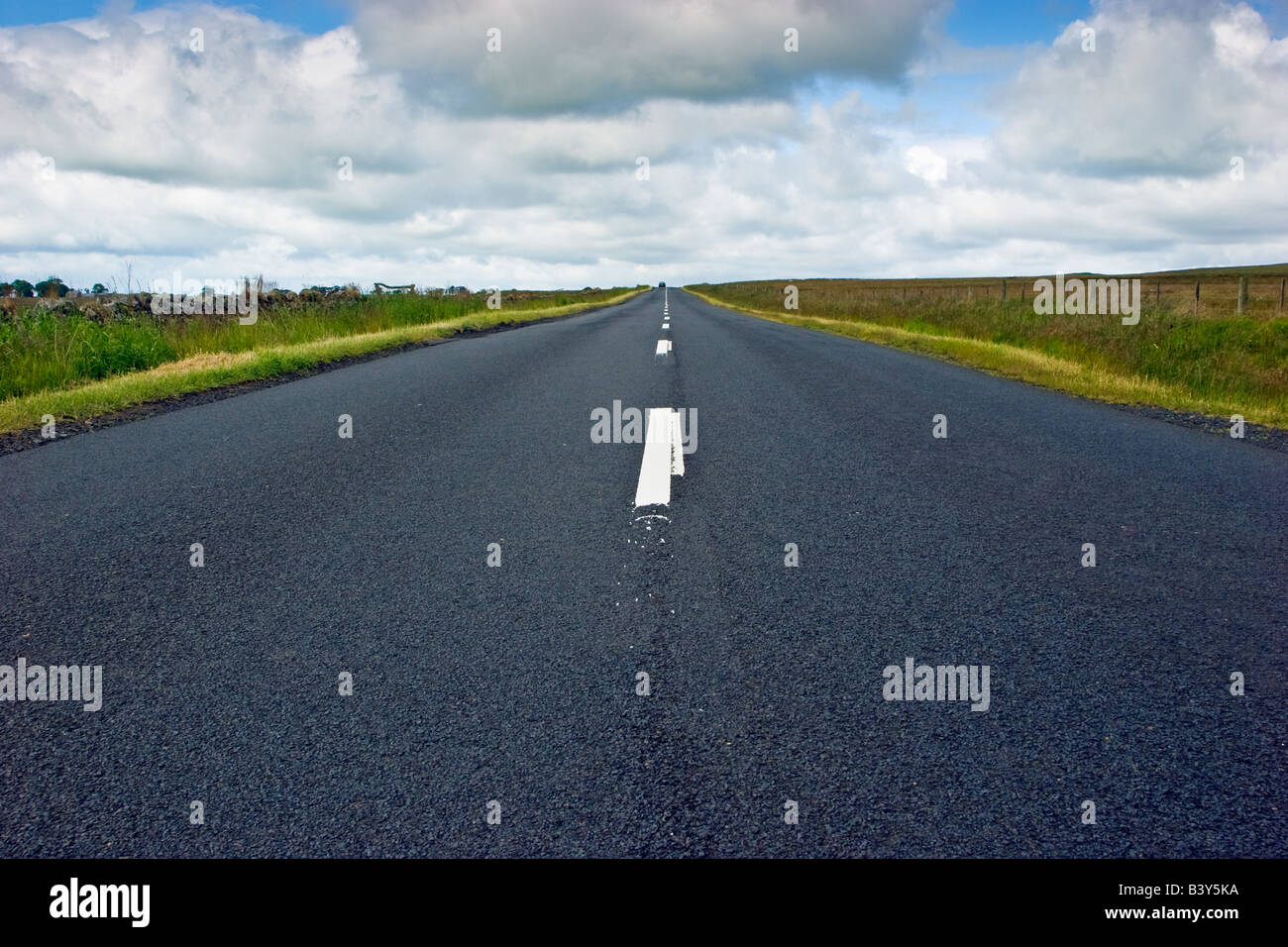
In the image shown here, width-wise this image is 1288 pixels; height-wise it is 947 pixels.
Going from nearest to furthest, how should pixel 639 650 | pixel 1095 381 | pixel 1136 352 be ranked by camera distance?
pixel 639 650 < pixel 1095 381 < pixel 1136 352

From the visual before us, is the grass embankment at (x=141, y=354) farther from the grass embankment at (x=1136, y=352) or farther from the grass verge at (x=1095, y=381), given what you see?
the grass embankment at (x=1136, y=352)

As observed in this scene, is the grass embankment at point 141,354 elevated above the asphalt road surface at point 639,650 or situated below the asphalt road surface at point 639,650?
above

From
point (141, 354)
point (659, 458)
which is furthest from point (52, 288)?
point (659, 458)

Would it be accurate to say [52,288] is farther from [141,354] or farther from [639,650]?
[639,650]

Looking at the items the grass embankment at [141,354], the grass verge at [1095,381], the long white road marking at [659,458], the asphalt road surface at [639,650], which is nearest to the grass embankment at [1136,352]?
the grass verge at [1095,381]

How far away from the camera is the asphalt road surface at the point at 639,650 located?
2430 mm

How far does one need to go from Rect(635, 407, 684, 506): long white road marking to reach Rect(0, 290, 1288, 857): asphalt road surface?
15 cm

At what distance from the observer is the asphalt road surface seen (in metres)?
2.43

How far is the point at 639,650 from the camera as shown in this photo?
3.45 meters

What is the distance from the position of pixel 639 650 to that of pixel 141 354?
12.6m

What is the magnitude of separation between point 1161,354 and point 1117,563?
12.9 m

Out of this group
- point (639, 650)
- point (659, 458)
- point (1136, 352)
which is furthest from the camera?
point (1136, 352)

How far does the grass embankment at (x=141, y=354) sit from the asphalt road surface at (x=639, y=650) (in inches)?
105
